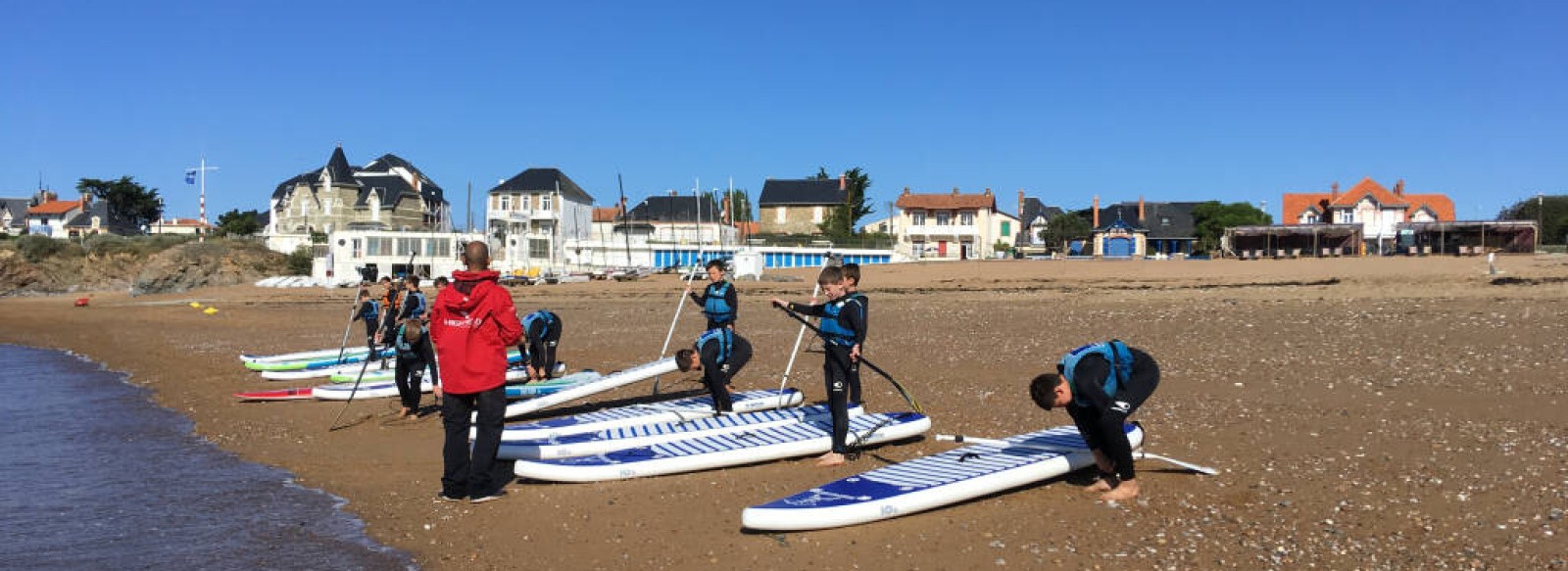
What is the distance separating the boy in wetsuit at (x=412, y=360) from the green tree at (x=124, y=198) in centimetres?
10552

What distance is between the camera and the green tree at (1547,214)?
74.0 meters

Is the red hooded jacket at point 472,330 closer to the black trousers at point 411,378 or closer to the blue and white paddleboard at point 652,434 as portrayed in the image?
the blue and white paddleboard at point 652,434

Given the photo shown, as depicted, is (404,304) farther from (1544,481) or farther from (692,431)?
(1544,481)

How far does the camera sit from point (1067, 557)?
20.1 feet

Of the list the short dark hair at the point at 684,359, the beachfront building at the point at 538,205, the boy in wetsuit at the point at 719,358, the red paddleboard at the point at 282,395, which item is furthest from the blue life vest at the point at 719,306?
the beachfront building at the point at 538,205

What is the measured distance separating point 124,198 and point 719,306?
110184 millimetres

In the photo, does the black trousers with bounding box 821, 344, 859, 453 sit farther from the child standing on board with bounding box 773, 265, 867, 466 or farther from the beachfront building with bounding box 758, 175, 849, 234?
the beachfront building with bounding box 758, 175, 849, 234

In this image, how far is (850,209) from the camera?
80.0 metres

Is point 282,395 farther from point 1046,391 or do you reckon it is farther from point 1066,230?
point 1066,230

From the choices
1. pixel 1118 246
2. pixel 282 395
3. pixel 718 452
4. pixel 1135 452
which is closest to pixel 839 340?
pixel 718 452

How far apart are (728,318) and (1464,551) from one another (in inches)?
279

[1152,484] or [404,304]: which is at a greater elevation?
[404,304]

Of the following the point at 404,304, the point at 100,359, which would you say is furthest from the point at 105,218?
the point at 404,304

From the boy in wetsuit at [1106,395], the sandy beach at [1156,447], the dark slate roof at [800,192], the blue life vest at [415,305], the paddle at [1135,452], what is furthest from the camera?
the dark slate roof at [800,192]
